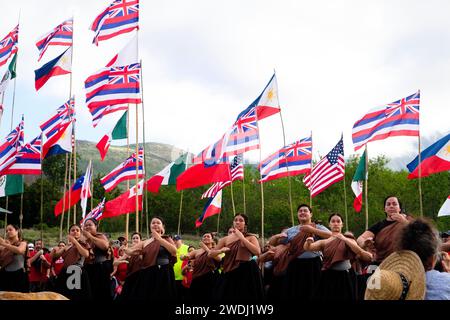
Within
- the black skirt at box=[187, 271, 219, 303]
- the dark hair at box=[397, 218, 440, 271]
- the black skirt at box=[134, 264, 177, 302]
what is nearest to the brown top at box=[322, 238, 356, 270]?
the black skirt at box=[134, 264, 177, 302]

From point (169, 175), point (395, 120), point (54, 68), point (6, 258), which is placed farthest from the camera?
point (169, 175)

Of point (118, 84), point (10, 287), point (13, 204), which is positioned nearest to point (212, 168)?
point (118, 84)

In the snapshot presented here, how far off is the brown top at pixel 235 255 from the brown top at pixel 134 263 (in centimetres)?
158

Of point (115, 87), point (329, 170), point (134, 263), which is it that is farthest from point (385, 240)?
point (115, 87)

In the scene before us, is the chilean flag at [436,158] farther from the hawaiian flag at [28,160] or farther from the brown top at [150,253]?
the hawaiian flag at [28,160]

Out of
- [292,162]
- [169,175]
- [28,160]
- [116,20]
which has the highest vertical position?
[116,20]

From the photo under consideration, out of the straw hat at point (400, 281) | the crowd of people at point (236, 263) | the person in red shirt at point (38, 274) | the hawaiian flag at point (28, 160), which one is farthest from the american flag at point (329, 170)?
the straw hat at point (400, 281)

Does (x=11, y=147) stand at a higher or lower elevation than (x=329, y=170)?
higher

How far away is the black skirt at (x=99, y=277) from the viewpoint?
13312 mm

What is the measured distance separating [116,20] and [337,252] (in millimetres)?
12850

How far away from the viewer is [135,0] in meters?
20.7

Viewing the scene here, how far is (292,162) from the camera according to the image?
21250 millimetres

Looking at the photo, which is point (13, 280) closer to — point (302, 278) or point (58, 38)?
point (302, 278)

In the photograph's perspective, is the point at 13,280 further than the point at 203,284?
No
